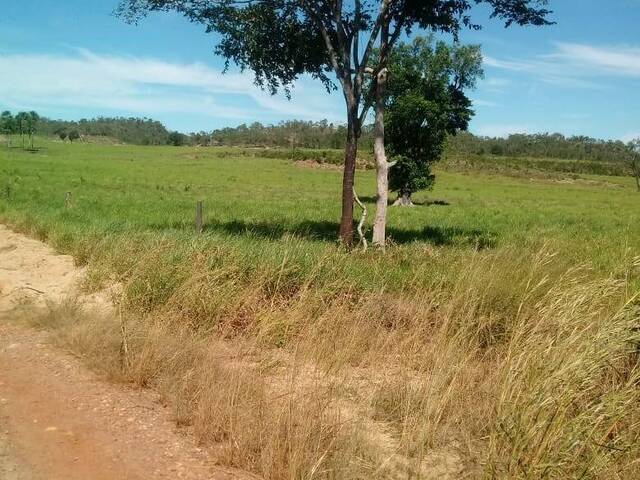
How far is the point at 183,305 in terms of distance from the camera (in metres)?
7.19

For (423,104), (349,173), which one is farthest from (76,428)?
(423,104)

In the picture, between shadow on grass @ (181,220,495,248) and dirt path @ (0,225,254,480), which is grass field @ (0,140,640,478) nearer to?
dirt path @ (0,225,254,480)

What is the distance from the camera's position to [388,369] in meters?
6.00

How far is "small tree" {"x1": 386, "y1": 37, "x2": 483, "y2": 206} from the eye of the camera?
98.5ft

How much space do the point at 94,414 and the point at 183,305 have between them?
2.42m

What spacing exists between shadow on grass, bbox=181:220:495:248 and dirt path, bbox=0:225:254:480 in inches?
357

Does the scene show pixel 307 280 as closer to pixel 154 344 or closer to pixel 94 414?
pixel 154 344

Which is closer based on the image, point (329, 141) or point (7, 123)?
point (7, 123)

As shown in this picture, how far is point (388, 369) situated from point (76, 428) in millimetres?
3027

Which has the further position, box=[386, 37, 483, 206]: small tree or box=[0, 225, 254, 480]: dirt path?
box=[386, 37, 483, 206]: small tree

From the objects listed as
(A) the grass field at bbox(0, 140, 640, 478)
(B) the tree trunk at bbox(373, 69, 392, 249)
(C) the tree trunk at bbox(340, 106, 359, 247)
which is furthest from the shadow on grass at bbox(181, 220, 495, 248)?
(A) the grass field at bbox(0, 140, 640, 478)

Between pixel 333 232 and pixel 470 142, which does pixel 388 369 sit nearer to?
pixel 333 232

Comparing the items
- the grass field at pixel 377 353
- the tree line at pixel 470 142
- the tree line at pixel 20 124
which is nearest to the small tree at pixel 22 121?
the tree line at pixel 20 124

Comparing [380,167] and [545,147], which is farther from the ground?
[545,147]
